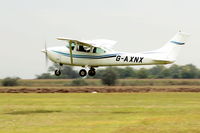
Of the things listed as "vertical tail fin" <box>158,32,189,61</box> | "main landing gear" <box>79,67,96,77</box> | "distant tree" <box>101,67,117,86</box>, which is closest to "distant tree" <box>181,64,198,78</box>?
"distant tree" <box>101,67,117,86</box>

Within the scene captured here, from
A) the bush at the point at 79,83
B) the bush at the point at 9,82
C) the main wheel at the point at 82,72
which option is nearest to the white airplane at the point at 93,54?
the main wheel at the point at 82,72

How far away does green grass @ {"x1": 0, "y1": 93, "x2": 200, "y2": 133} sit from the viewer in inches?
1300

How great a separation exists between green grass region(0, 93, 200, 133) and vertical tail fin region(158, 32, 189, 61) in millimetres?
4149

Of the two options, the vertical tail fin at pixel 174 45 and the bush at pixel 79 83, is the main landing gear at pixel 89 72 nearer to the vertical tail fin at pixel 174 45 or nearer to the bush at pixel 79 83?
the vertical tail fin at pixel 174 45

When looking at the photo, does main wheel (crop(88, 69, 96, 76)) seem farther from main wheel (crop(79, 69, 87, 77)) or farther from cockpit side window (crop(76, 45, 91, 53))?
cockpit side window (crop(76, 45, 91, 53))

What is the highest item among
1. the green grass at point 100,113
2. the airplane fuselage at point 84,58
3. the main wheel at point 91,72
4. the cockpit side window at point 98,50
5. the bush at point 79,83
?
the cockpit side window at point 98,50

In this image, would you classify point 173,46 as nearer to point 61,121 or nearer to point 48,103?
point 48,103

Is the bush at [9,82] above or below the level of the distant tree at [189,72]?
below

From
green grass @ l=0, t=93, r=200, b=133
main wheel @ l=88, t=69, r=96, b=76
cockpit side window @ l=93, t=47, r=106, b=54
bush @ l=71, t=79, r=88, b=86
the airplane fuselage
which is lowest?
green grass @ l=0, t=93, r=200, b=133

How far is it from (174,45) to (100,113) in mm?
10802

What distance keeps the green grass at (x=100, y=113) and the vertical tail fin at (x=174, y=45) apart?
4.15 m

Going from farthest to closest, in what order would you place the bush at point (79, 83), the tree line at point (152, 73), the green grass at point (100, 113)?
the tree line at point (152, 73) < the bush at point (79, 83) < the green grass at point (100, 113)

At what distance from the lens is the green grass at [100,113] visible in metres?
33.0

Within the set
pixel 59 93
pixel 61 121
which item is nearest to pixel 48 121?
pixel 61 121
